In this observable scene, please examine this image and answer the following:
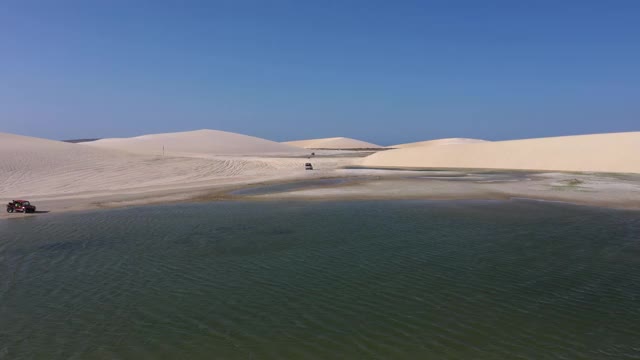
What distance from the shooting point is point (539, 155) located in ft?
207

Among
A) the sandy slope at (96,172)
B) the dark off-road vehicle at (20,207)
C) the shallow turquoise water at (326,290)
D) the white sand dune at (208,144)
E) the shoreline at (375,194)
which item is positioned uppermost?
the white sand dune at (208,144)

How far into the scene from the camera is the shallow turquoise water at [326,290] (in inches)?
361

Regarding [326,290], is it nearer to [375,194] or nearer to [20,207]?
[375,194]

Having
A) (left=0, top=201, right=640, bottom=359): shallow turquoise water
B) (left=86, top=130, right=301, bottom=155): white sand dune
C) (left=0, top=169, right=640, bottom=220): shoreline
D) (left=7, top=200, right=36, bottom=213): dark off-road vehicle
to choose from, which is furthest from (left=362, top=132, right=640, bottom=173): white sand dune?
(left=86, top=130, right=301, bottom=155): white sand dune

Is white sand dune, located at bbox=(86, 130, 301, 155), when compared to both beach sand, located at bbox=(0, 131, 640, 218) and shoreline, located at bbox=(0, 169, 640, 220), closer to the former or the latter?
beach sand, located at bbox=(0, 131, 640, 218)

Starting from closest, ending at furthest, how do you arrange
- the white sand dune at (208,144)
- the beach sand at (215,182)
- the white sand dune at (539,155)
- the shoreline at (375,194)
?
1. the shoreline at (375,194)
2. the beach sand at (215,182)
3. the white sand dune at (539,155)
4. the white sand dune at (208,144)

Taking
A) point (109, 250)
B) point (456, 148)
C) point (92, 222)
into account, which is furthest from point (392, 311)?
point (456, 148)

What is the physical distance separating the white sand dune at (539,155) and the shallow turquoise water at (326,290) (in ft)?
125

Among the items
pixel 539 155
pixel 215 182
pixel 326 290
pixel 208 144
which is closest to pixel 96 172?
pixel 215 182

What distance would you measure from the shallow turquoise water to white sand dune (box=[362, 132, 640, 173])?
38.1 meters

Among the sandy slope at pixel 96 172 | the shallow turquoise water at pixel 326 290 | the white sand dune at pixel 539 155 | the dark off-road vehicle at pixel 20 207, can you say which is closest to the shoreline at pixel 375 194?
the dark off-road vehicle at pixel 20 207

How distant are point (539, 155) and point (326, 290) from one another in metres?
60.6

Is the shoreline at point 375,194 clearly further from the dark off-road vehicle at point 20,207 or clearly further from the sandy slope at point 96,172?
the sandy slope at point 96,172

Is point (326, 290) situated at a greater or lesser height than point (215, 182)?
lesser
